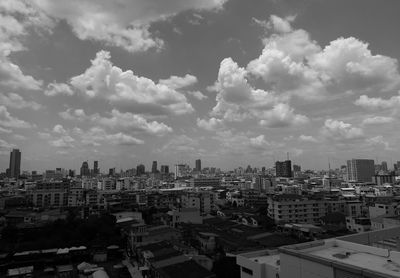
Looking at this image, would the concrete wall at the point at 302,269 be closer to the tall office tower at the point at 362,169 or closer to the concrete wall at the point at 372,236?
the concrete wall at the point at 372,236

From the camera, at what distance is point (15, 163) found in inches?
3698

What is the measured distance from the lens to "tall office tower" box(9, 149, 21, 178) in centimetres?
9200

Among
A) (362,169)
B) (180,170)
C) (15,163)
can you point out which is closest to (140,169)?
(180,170)

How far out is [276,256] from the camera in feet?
34.9

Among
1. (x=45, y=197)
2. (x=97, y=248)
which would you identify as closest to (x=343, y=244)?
(x=97, y=248)

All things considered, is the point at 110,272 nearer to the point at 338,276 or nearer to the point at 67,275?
the point at 67,275

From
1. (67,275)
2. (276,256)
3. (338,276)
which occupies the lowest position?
(67,275)

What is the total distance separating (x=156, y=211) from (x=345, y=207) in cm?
1864

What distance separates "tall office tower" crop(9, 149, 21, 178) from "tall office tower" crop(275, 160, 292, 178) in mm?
77280

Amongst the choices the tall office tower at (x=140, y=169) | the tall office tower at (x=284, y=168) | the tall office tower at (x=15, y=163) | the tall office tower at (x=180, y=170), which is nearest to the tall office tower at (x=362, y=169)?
the tall office tower at (x=284, y=168)

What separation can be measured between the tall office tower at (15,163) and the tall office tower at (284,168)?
77280 millimetres

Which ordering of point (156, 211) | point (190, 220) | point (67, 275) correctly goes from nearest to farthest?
point (67, 275)
point (190, 220)
point (156, 211)

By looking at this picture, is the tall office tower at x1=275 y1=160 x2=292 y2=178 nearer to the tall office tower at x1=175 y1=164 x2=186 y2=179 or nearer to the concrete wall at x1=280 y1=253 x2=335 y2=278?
the tall office tower at x1=175 y1=164 x2=186 y2=179

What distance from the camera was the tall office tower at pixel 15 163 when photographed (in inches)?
3622
